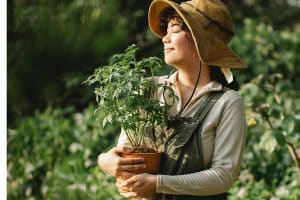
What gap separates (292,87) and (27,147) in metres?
1.76

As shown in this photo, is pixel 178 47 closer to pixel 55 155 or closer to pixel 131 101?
pixel 131 101

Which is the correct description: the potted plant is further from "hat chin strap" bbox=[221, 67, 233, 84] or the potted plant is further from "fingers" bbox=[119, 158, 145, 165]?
"hat chin strap" bbox=[221, 67, 233, 84]

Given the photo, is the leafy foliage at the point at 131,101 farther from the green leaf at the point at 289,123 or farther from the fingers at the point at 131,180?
the green leaf at the point at 289,123

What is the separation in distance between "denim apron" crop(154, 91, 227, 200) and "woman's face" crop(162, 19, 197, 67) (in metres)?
0.16

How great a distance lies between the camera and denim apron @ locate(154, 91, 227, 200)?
1988 mm

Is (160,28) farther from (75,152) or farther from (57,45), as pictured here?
(75,152)

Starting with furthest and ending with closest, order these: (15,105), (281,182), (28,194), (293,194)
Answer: (15,105) < (28,194) < (281,182) < (293,194)

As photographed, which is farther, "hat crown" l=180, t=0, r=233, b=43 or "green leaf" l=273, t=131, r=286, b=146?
"green leaf" l=273, t=131, r=286, b=146

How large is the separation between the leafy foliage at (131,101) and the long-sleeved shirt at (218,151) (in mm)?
109

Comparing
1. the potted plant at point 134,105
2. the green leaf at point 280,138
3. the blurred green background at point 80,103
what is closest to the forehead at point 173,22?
the potted plant at point 134,105

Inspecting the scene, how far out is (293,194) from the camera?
3.00 metres

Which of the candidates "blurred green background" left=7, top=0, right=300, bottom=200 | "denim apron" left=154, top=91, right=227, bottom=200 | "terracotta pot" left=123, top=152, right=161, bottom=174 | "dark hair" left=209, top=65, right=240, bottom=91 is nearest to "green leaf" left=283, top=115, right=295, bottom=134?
"blurred green background" left=7, top=0, right=300, bottom=200

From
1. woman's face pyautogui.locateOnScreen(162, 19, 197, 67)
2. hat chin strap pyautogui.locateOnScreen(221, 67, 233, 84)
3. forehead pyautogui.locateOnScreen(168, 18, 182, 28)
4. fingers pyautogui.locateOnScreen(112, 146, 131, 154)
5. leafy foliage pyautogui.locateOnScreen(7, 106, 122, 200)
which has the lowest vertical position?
leafy foliage pyautogui.locateOnScreen(7, 106, 122, 200)

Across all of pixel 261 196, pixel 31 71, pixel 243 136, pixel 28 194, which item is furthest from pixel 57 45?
pixel 243 136
